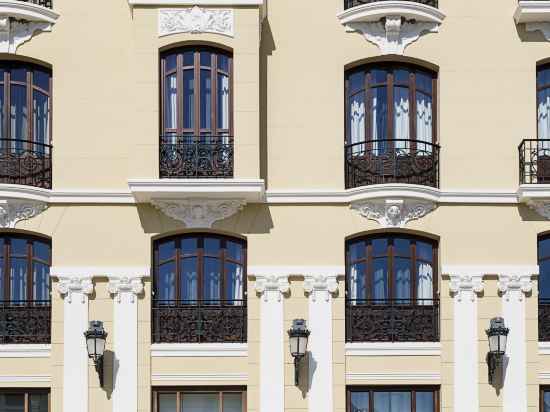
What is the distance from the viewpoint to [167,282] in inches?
1127

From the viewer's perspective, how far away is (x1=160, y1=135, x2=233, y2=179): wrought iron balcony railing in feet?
92.9

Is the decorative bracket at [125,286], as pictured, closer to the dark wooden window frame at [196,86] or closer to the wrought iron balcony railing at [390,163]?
the dark wooden window frame at [196,86]

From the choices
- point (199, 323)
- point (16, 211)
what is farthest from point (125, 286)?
point (16, 211)

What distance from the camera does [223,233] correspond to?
28.6 metres

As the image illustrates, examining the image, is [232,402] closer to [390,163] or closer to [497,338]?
[497,338]

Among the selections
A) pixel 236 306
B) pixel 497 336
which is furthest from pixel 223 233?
pixel 497 336

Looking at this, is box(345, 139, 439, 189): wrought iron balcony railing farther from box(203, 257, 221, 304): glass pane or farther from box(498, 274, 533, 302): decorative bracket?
box(203, 257, 221, 304): glass pane

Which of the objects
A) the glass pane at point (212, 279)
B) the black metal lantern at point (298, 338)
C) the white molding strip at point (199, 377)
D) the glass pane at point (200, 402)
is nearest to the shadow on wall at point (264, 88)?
the glass pane at point (212, 279)

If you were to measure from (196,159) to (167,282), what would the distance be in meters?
2.37

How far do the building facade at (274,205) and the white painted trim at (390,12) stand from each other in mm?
48

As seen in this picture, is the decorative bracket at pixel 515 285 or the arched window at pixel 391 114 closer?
the decorative bracket at pixel 515 285

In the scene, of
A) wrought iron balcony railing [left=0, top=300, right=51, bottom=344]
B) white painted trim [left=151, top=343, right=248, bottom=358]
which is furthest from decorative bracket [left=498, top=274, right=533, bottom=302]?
wrought iron balcony railing [left=0, top=300, right=51, bottom=344]

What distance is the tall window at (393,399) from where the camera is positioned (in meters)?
28.1

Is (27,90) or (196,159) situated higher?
(27,90)
